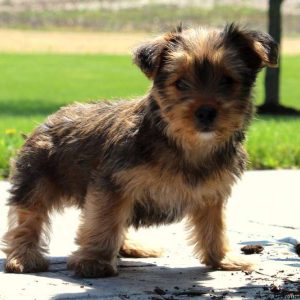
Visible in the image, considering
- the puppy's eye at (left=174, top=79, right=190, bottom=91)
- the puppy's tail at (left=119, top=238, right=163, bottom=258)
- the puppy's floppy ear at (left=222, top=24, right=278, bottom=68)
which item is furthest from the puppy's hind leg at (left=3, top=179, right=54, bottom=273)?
the puppy's floppy ear at (left=222, top=24, right=278, bottom=68)

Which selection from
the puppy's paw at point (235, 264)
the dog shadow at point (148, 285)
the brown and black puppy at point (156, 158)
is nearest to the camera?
the dog shadow at point (148, 285)

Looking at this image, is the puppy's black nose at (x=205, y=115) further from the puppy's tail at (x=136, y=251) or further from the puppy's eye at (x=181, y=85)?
the puppy's tail at (x=136, y=251)

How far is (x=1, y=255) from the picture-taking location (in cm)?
807

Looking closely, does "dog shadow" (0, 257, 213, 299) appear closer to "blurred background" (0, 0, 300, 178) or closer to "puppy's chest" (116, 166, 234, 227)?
"puppy's chest" (116, 166, 234, 227)

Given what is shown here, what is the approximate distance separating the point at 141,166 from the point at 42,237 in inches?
45.4

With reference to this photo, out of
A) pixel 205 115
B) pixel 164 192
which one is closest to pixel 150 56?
pixel 205 115

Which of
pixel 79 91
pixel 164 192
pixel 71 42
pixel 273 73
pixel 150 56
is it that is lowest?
pixel 71 42

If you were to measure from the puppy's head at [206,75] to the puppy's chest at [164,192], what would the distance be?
0.33m

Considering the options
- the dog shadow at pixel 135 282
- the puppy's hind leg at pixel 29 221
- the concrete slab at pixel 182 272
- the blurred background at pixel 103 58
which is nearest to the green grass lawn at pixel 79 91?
the blurred background at pixel 103 58

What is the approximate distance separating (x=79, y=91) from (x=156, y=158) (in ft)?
77.2

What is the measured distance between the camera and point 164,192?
22.9 feet

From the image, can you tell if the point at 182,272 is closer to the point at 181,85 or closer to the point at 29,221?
the point at 29,221

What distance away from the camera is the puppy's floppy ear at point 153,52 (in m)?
7.00

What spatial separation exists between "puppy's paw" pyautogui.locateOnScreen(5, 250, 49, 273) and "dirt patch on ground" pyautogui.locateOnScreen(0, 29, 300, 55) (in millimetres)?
34879
